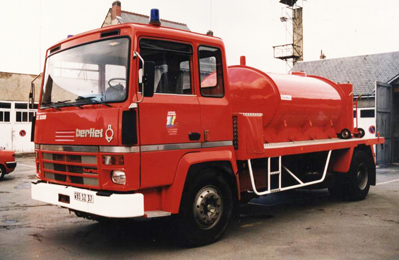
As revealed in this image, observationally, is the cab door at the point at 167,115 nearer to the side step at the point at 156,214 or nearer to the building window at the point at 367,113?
the side step at the point at 156,214

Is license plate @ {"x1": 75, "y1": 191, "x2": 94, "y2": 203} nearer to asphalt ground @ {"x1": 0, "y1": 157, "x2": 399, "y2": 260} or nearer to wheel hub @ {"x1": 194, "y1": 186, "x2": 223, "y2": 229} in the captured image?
asphalt ground @ {"x1": 0, "y1": 157, "x2": 399, "y2": 260}

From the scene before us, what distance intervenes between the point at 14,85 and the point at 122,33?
76.9 feet

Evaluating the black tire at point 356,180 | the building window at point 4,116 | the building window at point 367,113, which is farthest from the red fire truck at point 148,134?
the building window at point 4,116

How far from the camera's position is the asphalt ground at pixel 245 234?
554 cm

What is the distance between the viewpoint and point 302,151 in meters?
7.82

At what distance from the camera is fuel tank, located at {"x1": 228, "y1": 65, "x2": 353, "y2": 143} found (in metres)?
7.62

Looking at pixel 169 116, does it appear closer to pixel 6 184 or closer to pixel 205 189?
pixel 205 189

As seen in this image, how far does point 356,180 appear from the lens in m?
9.33

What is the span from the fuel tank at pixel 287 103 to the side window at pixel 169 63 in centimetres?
184

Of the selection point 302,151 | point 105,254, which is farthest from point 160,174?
point 302,151

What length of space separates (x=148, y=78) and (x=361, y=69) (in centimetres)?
2401

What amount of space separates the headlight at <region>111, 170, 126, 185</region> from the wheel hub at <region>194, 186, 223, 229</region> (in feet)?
3.74

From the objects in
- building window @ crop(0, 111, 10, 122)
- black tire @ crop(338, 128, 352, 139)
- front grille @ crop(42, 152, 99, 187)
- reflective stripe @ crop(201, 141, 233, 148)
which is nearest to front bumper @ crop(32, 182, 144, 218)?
front grille @ crop(42, 152, 99, 187)

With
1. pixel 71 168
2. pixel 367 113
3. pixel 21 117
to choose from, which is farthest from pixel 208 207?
pixel 21 117
